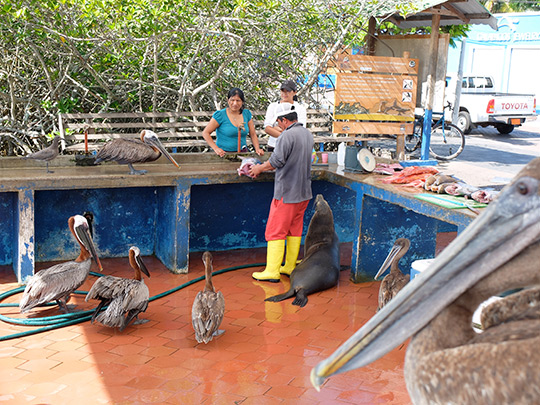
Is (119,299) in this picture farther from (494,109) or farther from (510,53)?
(510,53)

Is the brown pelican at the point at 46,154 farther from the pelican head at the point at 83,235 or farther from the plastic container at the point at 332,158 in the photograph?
the plastic container at the point at 332,158

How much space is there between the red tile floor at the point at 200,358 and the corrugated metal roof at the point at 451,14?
251 inches

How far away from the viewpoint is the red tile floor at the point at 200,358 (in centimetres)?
509

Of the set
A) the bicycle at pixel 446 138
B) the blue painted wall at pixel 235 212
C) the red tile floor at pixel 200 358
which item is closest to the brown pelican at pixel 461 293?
the red tile floor at pixel 200 358

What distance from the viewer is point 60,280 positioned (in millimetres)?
6531

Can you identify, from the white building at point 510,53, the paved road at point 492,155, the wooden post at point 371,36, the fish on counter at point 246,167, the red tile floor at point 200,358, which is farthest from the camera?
the white building at point 510,53

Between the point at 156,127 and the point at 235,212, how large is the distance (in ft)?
8.66

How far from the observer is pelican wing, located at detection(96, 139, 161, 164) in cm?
784

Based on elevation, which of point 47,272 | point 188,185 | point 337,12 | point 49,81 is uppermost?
point 337,12

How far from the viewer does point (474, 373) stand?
2148 mm

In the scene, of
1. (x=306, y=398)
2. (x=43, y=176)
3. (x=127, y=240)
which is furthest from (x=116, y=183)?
(x=306, y=398)

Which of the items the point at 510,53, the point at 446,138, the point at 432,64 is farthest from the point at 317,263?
the point at 510,53

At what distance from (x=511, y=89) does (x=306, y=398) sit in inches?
1336

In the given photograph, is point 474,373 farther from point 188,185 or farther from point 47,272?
point 188,185
